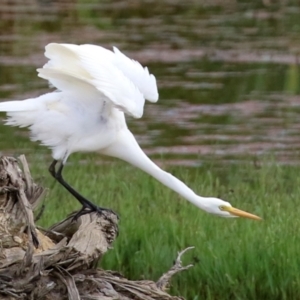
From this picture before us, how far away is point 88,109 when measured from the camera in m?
4.81

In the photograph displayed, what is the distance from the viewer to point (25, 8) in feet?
50.3

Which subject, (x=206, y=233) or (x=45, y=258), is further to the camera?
(x=206, y=233)

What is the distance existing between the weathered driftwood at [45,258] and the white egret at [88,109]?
1.79ft

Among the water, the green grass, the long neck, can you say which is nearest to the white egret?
the long neck

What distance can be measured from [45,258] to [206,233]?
1959 mm

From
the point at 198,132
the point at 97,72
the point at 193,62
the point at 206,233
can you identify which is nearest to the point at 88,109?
the point at 97,72

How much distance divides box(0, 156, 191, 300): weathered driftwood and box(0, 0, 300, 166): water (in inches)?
147

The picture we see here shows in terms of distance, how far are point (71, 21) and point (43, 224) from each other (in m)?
9.09

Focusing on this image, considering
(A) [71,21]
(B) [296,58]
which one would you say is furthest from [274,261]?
(A) [71,21]

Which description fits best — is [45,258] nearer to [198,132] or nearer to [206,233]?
[206,233]

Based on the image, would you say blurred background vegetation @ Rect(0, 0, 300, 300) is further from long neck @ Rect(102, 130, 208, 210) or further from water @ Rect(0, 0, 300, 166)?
long neck @ Rect(102, 130, 208, 210)

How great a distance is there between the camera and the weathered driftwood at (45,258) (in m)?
3.72

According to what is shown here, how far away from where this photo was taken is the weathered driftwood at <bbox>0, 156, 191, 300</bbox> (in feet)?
12.2

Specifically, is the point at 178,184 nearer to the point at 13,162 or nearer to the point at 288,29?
the point at 13,162
